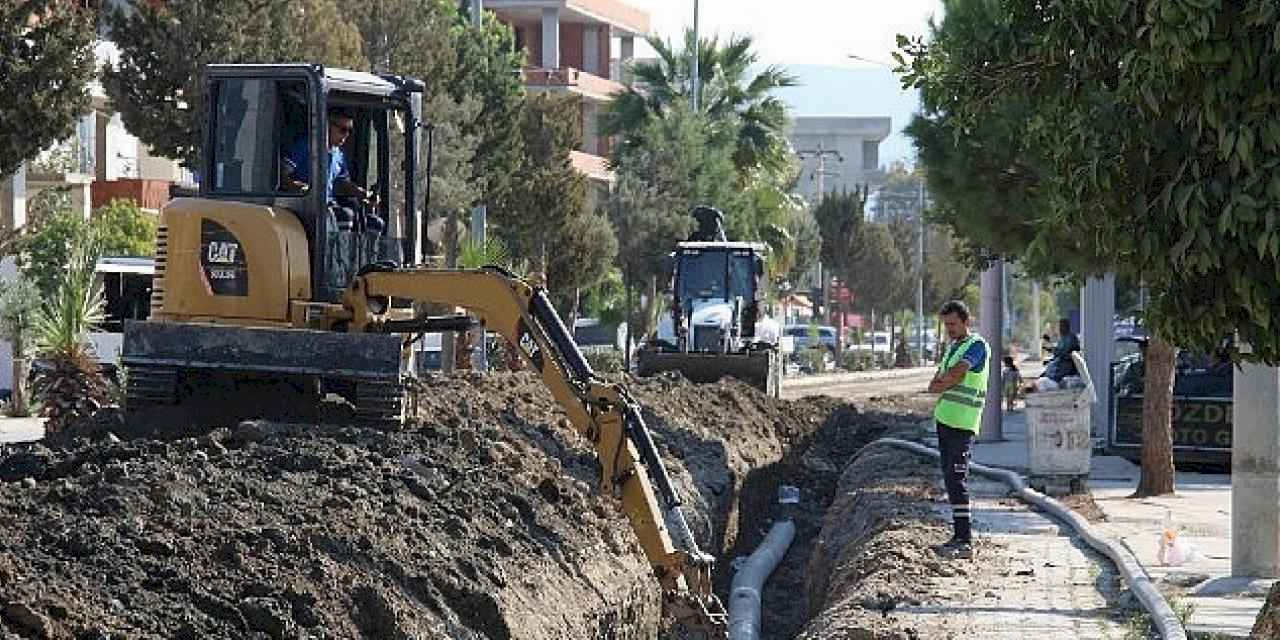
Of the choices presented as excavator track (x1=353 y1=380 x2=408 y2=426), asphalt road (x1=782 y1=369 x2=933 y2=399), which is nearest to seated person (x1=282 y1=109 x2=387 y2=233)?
excavator track (x1=353 y1=380 x2=408 y2=426)

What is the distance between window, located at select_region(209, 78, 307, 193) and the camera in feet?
57.6

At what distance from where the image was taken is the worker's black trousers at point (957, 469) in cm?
1688

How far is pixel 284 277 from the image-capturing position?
1719cm

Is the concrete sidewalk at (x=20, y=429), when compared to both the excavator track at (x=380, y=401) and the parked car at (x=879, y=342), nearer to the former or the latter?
the excavator track at (x=380, y=401)

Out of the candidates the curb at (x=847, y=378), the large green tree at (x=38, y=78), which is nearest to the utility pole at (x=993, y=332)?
the large green tree at (x=38, y=78)

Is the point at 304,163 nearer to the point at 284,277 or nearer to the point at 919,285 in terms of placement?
the point at 284,277

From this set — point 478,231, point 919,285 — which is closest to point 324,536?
point 478,231

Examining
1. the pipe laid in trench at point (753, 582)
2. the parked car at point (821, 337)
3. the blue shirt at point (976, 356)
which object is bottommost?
the pipe laid in trench at point (753, 582)

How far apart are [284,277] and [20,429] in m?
14.3

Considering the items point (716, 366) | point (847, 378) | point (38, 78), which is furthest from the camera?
point (847, 378)

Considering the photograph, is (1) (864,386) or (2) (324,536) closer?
Result: (2) (324,536)

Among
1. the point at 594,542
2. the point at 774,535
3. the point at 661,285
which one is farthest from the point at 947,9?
the point at 661,285

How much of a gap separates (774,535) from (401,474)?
858 centimetres

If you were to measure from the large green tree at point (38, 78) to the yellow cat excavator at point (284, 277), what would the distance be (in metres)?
8.46
